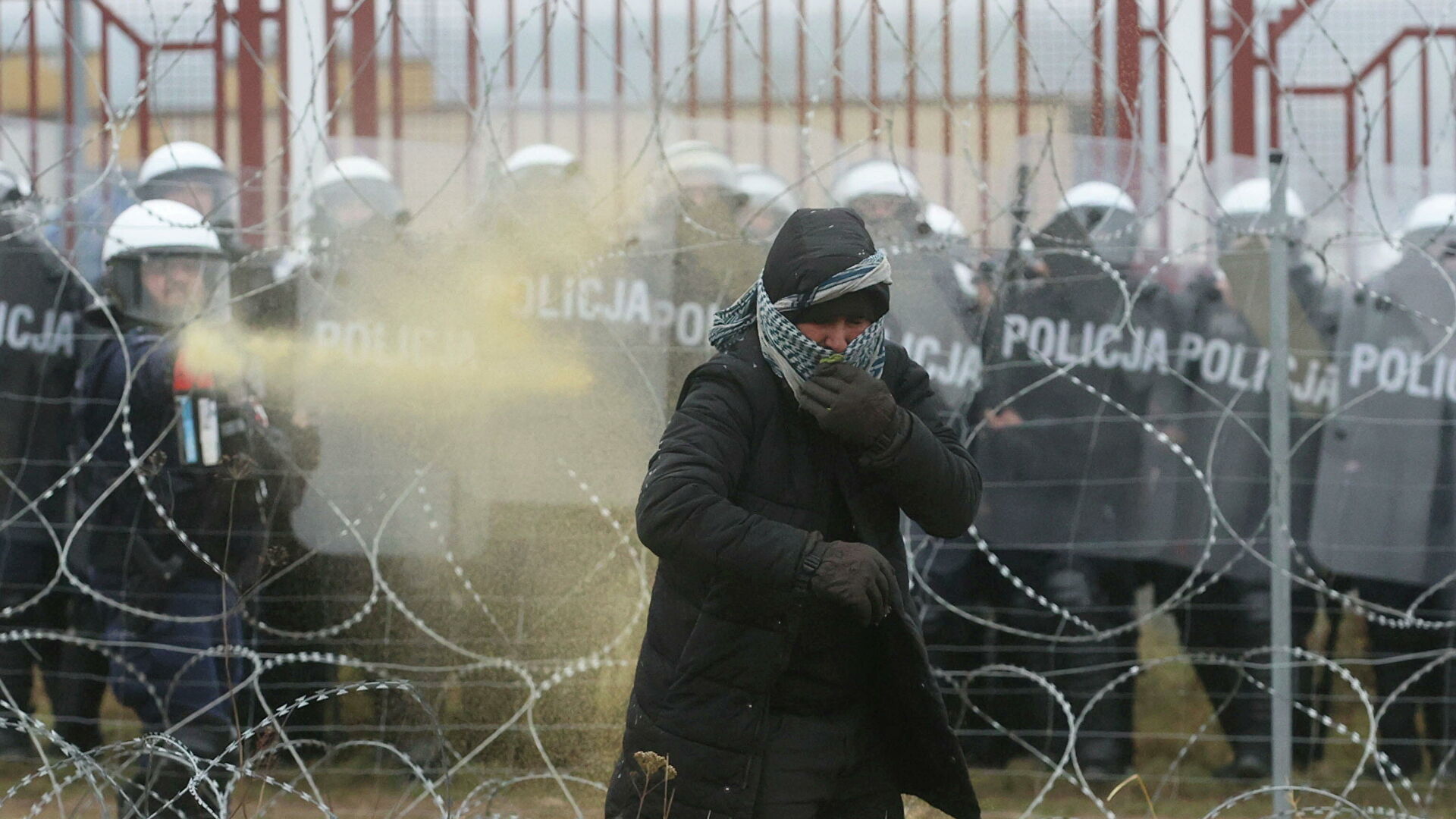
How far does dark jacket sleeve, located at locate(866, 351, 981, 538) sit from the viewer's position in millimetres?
2451

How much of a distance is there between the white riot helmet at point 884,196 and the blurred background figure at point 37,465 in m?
2.41

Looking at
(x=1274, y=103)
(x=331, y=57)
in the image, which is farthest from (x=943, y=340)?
(x=1274, y=103)

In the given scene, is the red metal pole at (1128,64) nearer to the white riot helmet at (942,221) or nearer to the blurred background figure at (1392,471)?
the white riot helmet at (942,221)

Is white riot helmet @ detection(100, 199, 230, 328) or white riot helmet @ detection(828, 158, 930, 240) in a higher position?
white riot helmet @ detection(828, 158, 930, 240)

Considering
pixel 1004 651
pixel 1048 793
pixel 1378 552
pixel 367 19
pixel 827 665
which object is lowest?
pixel 1048 793

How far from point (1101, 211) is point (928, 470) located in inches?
97.6

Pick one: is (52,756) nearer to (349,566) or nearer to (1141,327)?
(349,566)

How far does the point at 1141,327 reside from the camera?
16.5ft

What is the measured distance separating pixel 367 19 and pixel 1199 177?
11.0 ft

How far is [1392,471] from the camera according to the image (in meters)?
5.05

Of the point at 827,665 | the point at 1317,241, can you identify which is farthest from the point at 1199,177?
the point at 827,665

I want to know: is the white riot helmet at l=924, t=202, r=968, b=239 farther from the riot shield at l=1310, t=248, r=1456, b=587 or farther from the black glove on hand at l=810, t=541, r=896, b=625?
the black glove on hand at l=810, t=541, r=896, b=625

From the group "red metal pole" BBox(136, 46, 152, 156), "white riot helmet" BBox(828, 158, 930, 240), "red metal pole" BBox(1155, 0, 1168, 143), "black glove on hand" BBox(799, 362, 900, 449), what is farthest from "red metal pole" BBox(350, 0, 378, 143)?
"black glove on hand" BBox(799, 362, 900, 449)

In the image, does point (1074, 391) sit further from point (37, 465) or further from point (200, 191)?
point (37, 465)
